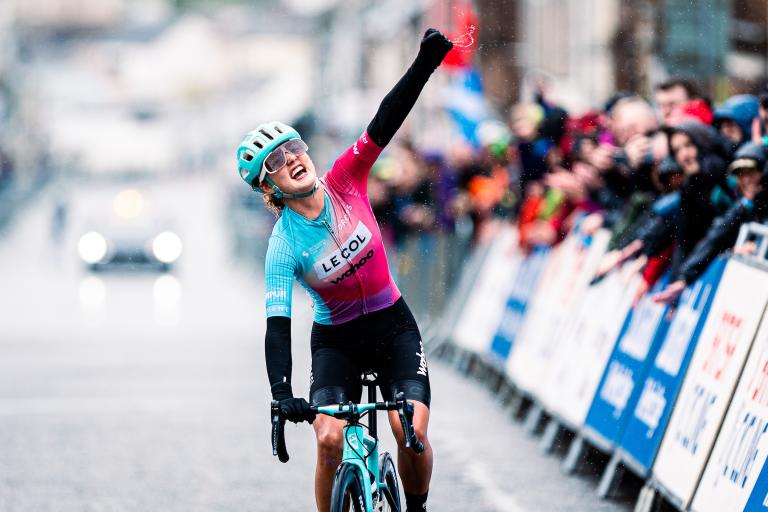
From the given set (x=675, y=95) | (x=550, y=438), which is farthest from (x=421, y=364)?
(x=550, y=438)

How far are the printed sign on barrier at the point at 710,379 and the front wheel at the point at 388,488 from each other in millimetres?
1679

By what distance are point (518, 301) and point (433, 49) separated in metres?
7.93

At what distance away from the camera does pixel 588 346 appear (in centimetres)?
1091

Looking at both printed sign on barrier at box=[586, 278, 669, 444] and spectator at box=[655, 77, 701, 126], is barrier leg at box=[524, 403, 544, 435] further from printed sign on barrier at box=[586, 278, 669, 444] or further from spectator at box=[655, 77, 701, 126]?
spectator at box=[655, 77, 701, 126]

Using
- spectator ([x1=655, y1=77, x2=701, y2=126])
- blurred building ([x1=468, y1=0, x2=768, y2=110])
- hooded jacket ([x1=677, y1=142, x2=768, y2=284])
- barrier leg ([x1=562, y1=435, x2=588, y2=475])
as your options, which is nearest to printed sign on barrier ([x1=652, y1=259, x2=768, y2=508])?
hooded jacket ([x1=677, y1=142, x2=768, y2=284])

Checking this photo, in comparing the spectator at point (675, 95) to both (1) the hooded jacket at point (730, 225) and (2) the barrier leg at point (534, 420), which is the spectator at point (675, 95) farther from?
(2) the barrier leg at point (534, 420)

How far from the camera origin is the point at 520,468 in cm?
1058

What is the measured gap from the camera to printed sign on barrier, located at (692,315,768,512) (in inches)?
268

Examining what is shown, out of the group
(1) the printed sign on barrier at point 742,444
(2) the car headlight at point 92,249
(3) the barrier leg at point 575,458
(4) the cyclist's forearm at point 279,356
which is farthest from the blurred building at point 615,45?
(2) the car headlight at point 92,249

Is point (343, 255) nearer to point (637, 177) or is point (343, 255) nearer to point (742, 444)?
point (742, 444)

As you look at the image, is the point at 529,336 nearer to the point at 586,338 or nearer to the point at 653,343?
the point at 586,338

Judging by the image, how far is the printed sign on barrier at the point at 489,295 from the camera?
49.6 feet

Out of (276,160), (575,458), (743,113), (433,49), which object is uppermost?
(743,113)

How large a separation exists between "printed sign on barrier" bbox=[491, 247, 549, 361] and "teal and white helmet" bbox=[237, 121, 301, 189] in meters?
7.46
